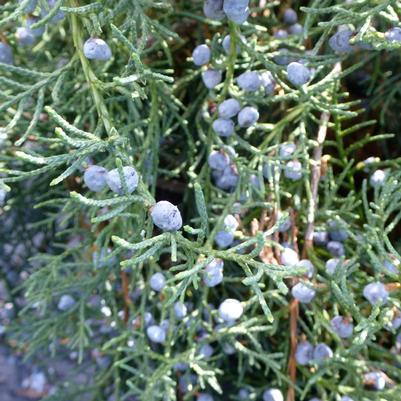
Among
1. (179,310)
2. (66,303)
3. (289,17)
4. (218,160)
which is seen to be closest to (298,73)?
(218,160)

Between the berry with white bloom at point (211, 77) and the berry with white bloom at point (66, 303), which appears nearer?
the berry with white bloom at point (211, 77)

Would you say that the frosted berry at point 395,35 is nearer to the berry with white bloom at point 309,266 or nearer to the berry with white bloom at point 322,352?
the berry with white bloom at point 309,266

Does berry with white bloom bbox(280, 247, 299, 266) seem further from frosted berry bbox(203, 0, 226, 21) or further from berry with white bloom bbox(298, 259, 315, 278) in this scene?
frosted berry bbox(203, 0, 226, 21)

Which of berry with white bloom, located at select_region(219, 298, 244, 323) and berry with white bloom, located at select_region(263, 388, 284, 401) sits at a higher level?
berry with white bloom, located at select_region(219, 298, 244, 323)

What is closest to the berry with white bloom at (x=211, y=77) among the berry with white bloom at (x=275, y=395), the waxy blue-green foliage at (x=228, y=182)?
the waxy blue-green foliage at (x=228, y=182)

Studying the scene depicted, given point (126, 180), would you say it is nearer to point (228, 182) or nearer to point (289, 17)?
point (228, 182)

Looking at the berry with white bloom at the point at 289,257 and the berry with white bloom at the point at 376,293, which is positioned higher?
the berry with white bloom at the point at 289,257

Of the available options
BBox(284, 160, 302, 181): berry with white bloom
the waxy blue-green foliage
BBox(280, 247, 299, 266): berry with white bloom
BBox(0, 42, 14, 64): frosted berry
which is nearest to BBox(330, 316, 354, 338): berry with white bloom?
the waxy blue-green foliage

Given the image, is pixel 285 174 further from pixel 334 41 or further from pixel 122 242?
pixel 122 242
